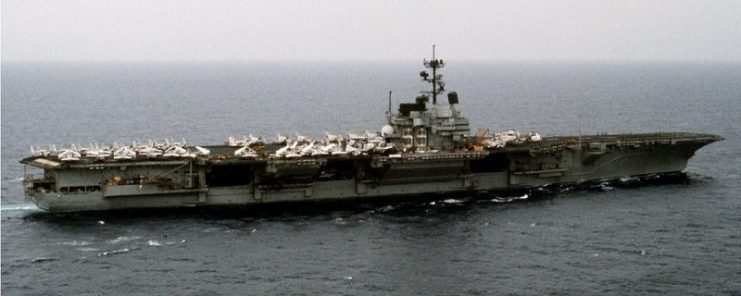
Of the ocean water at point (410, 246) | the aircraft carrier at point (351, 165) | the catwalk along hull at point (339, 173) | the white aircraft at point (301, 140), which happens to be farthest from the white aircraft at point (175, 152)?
the white aircraft at point (301, 140)

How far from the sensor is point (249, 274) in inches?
1227

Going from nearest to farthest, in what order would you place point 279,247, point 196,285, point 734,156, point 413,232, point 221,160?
point 196,285 < point 279,247 < point 413,232 < point 221,160 < point 734,156

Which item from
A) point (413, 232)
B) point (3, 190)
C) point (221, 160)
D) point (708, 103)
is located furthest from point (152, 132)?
point (708, 103)

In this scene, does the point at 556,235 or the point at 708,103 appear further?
the point at 708,103

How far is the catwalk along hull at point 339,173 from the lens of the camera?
130 feet

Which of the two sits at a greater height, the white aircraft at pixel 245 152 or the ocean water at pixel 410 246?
the white aircraft at pixel 245 152

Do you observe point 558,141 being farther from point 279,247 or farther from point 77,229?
point 77,229

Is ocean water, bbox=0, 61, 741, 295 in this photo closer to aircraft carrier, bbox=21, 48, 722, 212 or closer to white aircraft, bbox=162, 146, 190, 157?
aircraft carrier, bbox=21, 48, 722, 212

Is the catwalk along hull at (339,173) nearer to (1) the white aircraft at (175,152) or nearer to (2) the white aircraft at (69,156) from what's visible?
(2) the white aircraft at (69,156)

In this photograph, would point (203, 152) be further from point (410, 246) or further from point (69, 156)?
point (410, 246)

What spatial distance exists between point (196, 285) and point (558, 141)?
84.5ft

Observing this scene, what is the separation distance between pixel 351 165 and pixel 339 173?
0.73 metres

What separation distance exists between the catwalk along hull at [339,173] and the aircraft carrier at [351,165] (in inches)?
1.9

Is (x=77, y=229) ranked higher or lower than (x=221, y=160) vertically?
lower
